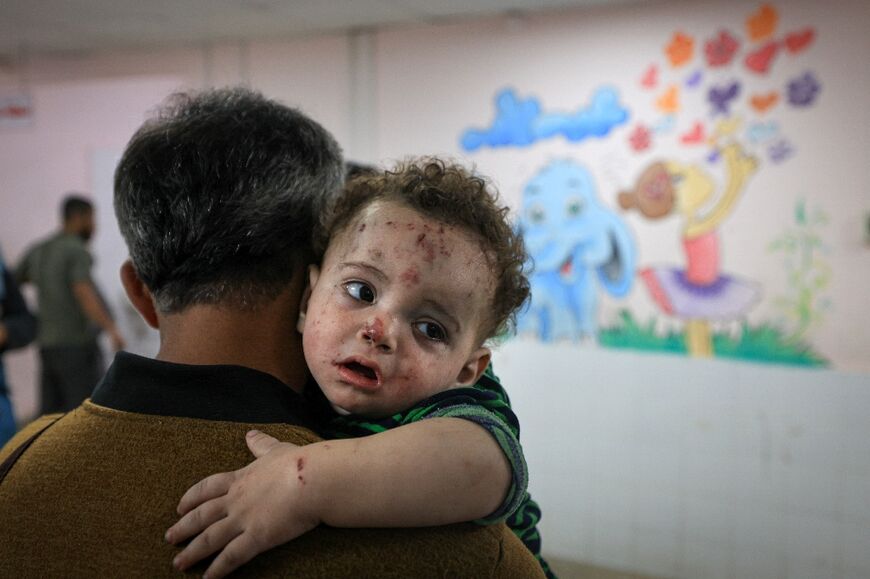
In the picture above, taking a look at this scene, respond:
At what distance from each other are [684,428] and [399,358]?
10.1 ft

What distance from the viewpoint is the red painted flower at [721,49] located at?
3.74m

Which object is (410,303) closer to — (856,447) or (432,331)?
(432,331)

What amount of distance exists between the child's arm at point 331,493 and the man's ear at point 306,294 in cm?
25

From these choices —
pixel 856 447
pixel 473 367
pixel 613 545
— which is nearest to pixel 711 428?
pixel 856 447

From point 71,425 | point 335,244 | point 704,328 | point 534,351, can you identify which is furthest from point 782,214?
point 71,425

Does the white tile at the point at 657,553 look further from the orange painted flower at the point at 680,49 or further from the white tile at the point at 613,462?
the orange painted flower at the point at 680,49

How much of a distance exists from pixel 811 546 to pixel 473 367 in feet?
10.1

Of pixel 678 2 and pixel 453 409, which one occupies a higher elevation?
pixel 678 2

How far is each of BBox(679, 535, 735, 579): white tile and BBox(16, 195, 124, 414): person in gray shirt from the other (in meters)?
3.51

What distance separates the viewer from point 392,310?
3.23 ft

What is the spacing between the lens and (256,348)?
96 centimetres

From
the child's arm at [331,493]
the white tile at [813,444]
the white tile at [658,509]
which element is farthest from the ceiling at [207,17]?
the child's arm at [331,493]

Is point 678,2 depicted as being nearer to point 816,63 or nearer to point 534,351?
point 816,63

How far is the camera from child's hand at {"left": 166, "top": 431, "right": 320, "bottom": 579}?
0.76 m
